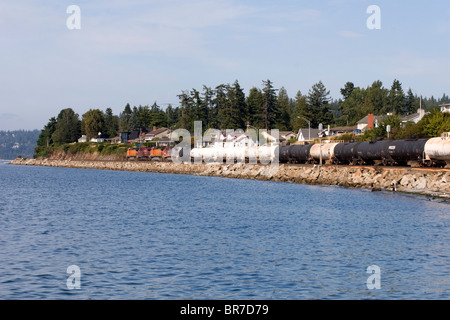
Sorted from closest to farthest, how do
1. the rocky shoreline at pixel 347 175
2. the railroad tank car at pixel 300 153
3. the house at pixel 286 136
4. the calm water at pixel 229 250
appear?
the calm water at pixel 229 250, the rocky shoreline at pixel 347 175, the railroad tank car at pixel 300 153, the house at pixel 286 136

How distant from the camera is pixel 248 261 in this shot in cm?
2328

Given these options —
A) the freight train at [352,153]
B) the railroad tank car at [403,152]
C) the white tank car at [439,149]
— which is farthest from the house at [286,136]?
the white tank car at [439,149]

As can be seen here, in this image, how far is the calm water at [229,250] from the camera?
741 inches

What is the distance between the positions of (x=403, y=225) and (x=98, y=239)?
726 inches

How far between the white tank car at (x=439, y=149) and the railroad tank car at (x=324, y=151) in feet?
69.4

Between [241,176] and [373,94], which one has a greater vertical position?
[373,94]

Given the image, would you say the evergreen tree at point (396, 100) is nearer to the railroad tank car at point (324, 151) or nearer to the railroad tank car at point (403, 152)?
the railroad tank car at point (324, 151)

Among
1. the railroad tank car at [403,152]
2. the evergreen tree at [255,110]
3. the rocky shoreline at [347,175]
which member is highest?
the evergreen tree at [255,110]

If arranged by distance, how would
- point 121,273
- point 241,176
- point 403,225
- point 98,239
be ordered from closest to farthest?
point 121,273 → point 98,239 → point 403,225 → point 241,176

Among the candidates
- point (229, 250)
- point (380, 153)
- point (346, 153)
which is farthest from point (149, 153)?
point (229, 250)

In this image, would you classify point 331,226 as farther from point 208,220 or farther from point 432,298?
point 432,298

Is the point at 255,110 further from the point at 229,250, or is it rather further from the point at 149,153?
the point at 229,250

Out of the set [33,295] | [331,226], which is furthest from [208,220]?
[33,295]

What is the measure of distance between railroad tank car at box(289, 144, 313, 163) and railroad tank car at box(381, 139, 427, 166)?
18.8 m
